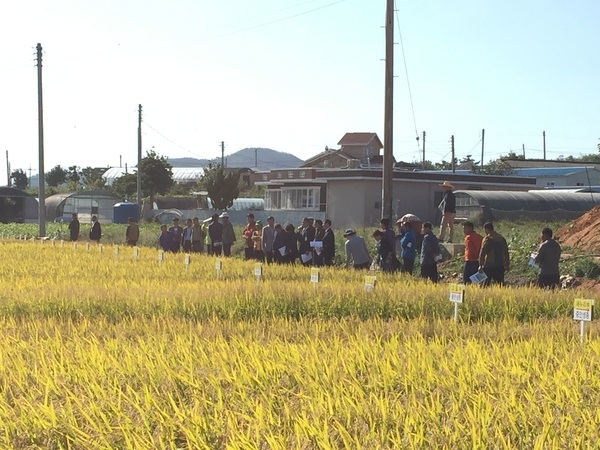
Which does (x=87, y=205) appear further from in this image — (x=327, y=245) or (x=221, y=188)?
(x=327, y=245)

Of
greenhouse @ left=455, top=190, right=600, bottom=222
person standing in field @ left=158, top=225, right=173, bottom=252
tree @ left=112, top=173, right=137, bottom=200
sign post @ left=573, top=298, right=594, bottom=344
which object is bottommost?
person standing in field @ left=158, top=225, right=173, bottom=252

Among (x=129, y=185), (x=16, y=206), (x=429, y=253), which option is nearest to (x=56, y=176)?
(x=129, y=185)

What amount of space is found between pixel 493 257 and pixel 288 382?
25.7ft

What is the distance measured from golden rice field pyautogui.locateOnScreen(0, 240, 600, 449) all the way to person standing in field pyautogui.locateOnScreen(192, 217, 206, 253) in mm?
11976

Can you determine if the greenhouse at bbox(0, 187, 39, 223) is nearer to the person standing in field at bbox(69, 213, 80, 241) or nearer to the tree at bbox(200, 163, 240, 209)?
the tree at bbox(200, 163, 240, 209)

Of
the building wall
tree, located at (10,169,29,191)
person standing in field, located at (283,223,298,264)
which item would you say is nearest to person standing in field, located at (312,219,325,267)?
person standing in field, located at (283,223,298,264)

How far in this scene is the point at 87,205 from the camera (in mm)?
57969

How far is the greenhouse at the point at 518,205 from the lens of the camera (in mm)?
27859

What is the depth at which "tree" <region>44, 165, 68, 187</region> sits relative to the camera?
10988cm

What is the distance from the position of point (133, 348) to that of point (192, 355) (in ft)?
1.89

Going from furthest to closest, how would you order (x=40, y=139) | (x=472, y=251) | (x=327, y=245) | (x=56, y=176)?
1. (x=56, y=176)
2. (x=40, y=139)
3. (x=327, y=245)
4. (x=472, y=251)

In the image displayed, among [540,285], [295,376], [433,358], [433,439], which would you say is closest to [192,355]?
[295,376]

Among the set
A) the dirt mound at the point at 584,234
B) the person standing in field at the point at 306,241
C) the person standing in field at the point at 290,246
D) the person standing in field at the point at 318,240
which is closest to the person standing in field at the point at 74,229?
the person standing in field at the point at 290,246

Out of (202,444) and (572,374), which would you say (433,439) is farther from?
(572,374)
